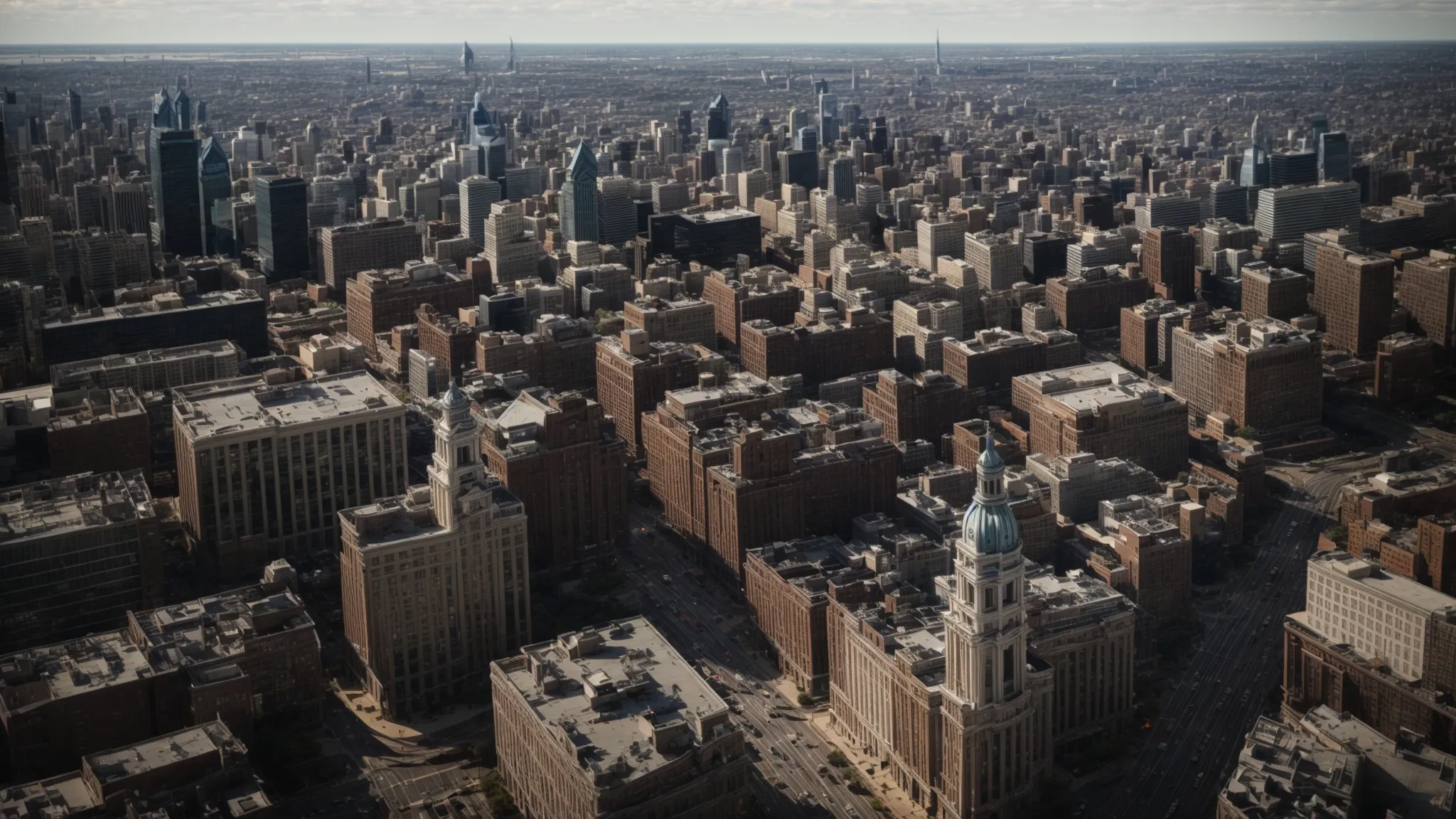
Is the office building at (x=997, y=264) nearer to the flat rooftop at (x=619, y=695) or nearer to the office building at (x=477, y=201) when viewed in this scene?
the office building at (x=477, y=201)

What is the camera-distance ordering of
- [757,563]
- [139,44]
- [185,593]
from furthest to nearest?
[139,44] < [185,593] < [757,563]

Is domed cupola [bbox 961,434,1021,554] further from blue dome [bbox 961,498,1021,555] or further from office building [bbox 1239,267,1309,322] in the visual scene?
office building [bbox 1239,267,1309,322]

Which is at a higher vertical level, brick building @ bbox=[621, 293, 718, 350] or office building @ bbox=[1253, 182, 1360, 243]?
office building @ bbox=[1253, 182, 1360, 243]

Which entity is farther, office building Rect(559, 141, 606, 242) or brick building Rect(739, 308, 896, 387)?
office building Rect(559, 141, 606, 242)

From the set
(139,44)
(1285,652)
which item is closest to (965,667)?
(1285,652)

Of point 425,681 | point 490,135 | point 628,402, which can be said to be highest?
point 490,135

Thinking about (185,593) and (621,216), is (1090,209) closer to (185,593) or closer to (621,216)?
(621,216)

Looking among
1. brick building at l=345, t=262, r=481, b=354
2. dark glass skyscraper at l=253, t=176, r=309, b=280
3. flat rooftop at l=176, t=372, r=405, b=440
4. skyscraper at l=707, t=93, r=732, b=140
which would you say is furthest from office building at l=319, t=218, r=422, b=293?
skyscraper at l=707, t=93, r=732, b=140

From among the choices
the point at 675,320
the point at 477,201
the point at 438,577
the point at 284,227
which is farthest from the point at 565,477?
the point at 477,201
